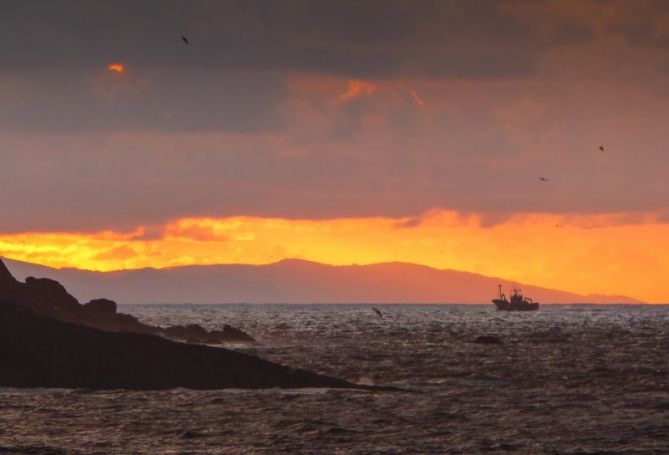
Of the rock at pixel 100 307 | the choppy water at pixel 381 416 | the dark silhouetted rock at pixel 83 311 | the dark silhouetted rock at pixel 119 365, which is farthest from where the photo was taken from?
the rock at pixel 100 307

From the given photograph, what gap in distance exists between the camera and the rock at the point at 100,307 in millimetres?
108250

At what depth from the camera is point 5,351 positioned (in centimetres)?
5678

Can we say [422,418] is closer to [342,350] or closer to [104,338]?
[104,338]

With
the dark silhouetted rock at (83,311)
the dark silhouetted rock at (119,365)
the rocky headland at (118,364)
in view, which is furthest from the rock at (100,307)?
the dark silhouetted rock at (119,365)

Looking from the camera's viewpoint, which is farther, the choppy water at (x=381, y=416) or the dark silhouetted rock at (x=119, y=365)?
the dark silhouetted rock at (x=119, y=365)

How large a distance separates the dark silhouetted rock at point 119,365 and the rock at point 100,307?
166 ft

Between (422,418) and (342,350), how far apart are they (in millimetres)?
52916

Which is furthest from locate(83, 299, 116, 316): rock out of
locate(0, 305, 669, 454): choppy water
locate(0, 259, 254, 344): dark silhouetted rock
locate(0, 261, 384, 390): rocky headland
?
locate(0, 261, 384, 390): rocky headland

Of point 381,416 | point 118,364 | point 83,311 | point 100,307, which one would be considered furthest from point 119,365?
point 100,307

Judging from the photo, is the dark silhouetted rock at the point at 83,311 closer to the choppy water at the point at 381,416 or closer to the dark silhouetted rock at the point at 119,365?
the dark silhouetted rock at the point at 119,365

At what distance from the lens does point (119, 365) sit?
56531 millimetres

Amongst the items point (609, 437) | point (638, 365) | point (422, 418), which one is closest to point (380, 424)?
point (422, 418)

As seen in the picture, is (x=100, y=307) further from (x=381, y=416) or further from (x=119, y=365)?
(x=381, y=416)

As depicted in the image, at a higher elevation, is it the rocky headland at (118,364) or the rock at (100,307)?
the rock at (100,307)
